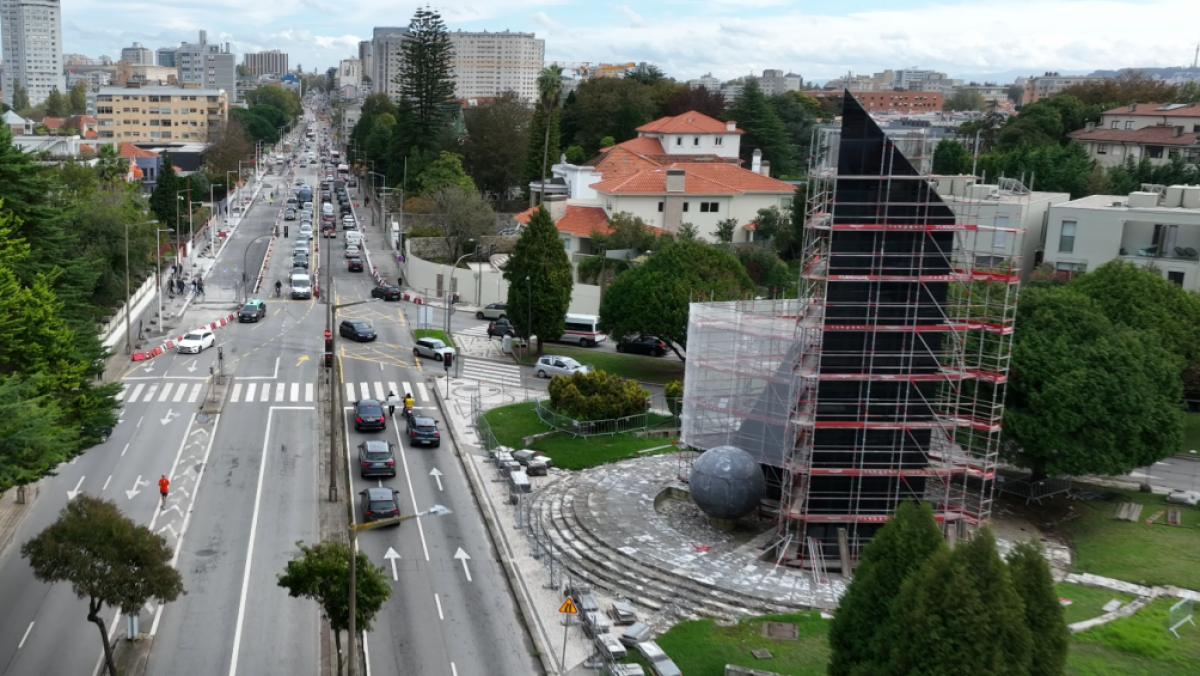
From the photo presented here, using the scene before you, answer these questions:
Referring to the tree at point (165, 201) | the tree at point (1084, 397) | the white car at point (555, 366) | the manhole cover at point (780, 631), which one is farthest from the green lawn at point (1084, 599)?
the tree at point (165, 201)

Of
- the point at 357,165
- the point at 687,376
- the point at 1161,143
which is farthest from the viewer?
the point at 357,165

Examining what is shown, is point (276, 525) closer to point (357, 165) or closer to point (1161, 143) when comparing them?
point (1161, 143)

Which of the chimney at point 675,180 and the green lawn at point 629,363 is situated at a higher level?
the chimney at point 675,180

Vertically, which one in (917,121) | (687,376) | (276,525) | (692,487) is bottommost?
(276,525)

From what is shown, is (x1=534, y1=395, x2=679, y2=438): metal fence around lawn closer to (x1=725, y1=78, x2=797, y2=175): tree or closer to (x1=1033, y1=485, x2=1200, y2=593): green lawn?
(x1=1033, y1=485, x2=1200, y2=593): green lawn

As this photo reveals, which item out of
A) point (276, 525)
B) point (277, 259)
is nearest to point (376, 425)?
point (276, 525)

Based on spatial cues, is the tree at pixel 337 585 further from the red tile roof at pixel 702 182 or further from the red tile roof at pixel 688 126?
the red tile roof at pixel 688 126

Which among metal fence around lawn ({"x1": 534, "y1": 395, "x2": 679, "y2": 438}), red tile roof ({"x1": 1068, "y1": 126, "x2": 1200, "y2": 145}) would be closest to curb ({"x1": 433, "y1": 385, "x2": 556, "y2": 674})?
metal fence around lawn ({"x1": 534, "y1": 395, "x2": 679, "y2": 438})
